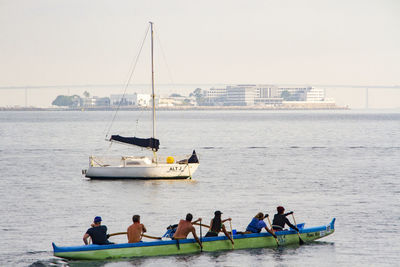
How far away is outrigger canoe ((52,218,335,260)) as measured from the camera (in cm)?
2878

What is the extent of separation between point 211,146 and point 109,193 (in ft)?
192

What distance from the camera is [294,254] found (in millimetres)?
31109

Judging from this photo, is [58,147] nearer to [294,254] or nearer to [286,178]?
[286,178]

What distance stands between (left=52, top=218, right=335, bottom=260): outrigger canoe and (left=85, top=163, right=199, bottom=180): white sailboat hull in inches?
947

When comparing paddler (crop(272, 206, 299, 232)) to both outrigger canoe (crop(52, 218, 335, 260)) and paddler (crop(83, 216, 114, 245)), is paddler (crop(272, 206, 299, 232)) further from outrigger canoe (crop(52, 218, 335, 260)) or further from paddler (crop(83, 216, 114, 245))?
paddler (crop(83, 216, 114, 245))

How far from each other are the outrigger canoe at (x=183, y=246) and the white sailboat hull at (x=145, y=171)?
24063 millimetres

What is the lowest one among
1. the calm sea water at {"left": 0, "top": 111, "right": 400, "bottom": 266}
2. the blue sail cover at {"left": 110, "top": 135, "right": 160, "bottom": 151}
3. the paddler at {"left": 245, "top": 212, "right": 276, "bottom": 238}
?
the calm sea water at {"left": 0, "top": 111, "right": 400, "bottom": 266}

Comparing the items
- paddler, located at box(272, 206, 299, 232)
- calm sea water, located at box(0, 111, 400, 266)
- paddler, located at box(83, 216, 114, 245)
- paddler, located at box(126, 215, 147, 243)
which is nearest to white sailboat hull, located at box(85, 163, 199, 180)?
calm sea water, located at box(0, 111, 400, 266)

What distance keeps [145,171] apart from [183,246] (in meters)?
25.7

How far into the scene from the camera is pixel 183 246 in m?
30.4

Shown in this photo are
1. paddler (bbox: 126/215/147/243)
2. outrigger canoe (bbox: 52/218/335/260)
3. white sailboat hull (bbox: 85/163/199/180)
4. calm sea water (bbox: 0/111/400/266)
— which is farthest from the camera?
white sailboat hull (bbox: 85/163/199/180)

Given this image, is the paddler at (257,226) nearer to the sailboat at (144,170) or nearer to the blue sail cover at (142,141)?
the sailboat at (144,170)

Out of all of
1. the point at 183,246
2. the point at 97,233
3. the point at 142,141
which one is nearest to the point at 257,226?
the point at 183,246

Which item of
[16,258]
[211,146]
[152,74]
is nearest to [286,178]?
[152,74]
